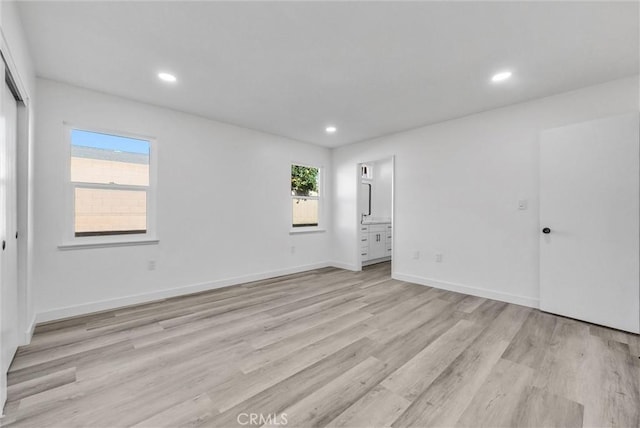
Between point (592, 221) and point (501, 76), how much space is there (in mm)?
1753

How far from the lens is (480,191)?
358 cm

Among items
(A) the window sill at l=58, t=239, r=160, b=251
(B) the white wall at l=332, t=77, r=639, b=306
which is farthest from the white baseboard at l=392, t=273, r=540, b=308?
(A) the window sill at l=58, t=239, r=160, b=251

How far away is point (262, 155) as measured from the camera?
4.48 meters

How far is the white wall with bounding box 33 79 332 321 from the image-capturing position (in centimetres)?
275

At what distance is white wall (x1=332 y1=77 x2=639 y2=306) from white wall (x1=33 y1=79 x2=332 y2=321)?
185cm

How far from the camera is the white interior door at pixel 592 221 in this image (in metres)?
2.54

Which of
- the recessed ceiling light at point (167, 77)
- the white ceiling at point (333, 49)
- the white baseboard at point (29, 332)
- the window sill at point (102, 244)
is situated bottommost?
the white baseboard at point (29, 332)

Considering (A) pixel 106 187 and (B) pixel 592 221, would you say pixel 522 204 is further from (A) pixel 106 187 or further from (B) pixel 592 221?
(A) pixel 106 187

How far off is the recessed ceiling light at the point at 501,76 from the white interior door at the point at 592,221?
36.1 inches

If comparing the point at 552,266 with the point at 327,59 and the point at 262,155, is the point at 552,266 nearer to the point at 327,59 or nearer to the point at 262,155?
the point at 327,59

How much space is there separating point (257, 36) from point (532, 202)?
3.44 m

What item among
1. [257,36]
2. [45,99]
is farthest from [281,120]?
[45,99]

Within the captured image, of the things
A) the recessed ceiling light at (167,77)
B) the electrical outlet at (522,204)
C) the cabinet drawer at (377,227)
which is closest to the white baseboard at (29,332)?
the recessed ceiling light at (167,77)

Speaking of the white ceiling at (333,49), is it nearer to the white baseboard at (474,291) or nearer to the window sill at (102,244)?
the window sill at (102,244)
